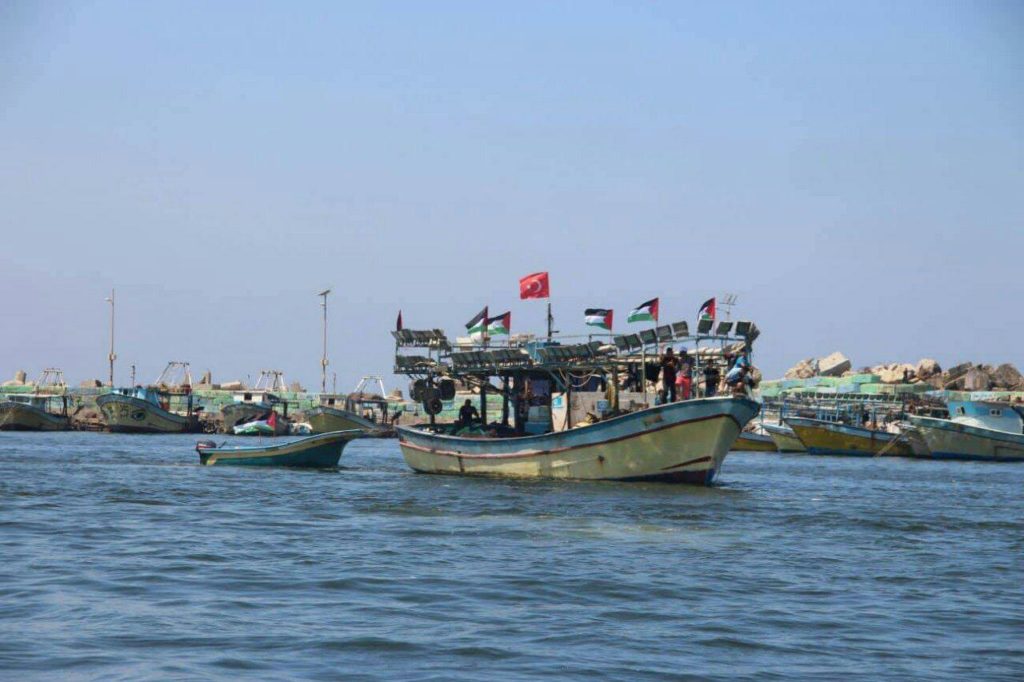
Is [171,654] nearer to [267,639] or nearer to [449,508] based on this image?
[267,639]

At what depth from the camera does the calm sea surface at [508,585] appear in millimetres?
13562

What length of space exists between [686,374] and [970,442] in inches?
1352

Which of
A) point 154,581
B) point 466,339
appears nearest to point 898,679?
point 154,581

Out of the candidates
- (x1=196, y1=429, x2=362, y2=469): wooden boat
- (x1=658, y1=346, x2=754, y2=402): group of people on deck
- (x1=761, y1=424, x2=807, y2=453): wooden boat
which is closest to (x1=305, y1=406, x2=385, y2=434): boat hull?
(x1=761, y1=424, x2=807, y2=453): wooden boat

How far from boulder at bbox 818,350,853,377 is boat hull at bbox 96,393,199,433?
51.6m

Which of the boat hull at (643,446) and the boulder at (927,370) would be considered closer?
the boat hull at (643,446)

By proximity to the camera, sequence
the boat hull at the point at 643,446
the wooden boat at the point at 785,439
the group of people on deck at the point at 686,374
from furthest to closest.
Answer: the wooden boat at the point at 785,439 < the group of people on deck at the point at 686,374 < the boat hull at the point at 643,446

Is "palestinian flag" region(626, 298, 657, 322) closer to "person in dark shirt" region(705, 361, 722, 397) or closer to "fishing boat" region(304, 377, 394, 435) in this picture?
"person in dark shirt" region(705, 361, 722, 397)

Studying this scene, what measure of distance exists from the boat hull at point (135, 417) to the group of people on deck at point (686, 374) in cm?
6751

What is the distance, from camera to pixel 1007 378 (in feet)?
331

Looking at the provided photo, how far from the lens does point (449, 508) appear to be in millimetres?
29062

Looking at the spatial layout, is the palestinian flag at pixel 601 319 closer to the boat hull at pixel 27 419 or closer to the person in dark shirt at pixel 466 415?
the person in dark shirt at pixel 466 415

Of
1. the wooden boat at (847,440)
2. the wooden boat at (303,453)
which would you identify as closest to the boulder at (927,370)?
the wooden boat at (847,440)

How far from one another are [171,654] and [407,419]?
337 feet
